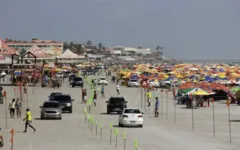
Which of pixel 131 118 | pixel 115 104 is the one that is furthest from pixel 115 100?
pixel 131 118

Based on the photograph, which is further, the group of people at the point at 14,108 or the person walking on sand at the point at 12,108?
the group of people at the point at 14,108

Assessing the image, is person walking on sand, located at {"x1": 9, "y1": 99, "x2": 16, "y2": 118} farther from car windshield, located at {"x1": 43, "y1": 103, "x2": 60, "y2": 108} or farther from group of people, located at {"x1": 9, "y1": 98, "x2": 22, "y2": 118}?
car windshield, located at {"x1": 43, "y1": 103, "x2": 60, "y2": 108}

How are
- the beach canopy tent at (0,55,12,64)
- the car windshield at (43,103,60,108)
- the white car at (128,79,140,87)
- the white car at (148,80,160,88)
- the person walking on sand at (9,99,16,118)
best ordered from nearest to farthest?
the car windshield at (43,103,60,108) → the person walking on sand at (9,99,16,118) → the white car at (148,80,160,88) → the beach canopy tent at (0,55,12,64) → the white car at (128,79,140,87)

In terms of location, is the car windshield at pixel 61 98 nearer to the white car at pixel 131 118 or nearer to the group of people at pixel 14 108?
the group of people at pixel 14 108

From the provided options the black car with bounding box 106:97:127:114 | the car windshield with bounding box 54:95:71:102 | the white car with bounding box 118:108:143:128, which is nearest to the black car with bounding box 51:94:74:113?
the car windshield with bounding box 54:95:71:102

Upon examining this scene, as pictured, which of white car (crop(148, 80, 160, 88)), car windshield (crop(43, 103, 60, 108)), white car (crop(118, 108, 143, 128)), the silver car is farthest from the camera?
white car (crop(148, 80, 160, 88))

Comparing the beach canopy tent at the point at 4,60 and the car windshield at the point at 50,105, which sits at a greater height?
the beach canopy tent at the point at 4,60

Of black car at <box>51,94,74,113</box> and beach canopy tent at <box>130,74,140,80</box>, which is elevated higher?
beach canopy tent at <box>130,74,140,80</box>

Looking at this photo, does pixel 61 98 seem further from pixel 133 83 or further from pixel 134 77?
pixel 134 77

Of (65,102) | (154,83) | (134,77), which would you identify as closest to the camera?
(65,102)

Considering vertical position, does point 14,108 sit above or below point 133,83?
below

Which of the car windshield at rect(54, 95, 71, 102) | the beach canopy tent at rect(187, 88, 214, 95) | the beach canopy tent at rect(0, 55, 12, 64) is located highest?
the beach canopy tent at rect(0, 55, 12, 64)

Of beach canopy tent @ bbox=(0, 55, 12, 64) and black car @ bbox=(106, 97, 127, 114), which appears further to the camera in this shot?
beach canopy tent @ bbox=(0, 55, 12, 64)

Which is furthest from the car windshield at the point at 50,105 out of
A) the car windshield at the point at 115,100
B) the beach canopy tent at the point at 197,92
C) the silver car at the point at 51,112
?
the beach canopy tent at the point at 197,92
